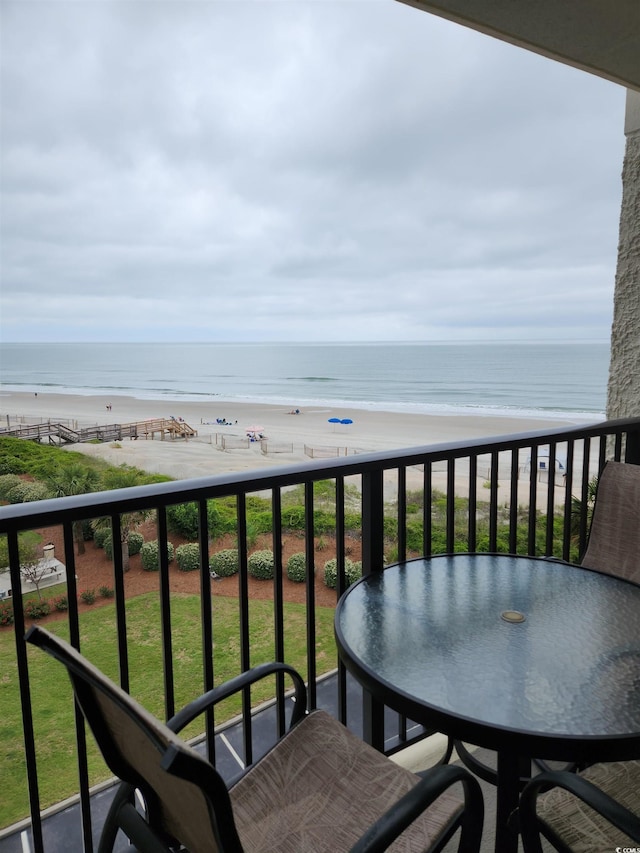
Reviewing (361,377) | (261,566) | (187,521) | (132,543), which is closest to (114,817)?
(261,566)

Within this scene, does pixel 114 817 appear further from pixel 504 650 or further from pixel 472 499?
pixel 472 499

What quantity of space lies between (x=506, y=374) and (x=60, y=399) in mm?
25825

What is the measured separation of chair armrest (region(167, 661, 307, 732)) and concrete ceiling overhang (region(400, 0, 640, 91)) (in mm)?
2312

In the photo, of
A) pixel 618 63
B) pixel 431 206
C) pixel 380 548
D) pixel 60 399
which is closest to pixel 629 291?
pixel 618 63

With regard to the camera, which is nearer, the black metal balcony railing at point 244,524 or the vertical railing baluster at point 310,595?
the black metal balcony railing at point 244,524

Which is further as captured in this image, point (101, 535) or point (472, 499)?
point (101, 535)

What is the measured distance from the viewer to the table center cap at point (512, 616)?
138 cm

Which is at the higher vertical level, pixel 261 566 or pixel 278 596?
pixel 278 596

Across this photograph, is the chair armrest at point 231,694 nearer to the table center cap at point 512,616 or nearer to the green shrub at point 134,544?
the table center cap at point 512,616

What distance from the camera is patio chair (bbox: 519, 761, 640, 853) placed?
908mm

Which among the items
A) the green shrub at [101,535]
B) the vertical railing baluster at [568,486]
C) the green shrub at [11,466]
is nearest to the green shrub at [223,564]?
the green shrub at [101,535]

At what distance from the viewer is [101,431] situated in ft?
73.9

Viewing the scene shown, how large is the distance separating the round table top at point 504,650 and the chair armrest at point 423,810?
3.5 inches

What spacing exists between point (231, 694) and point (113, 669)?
8.97 metres
